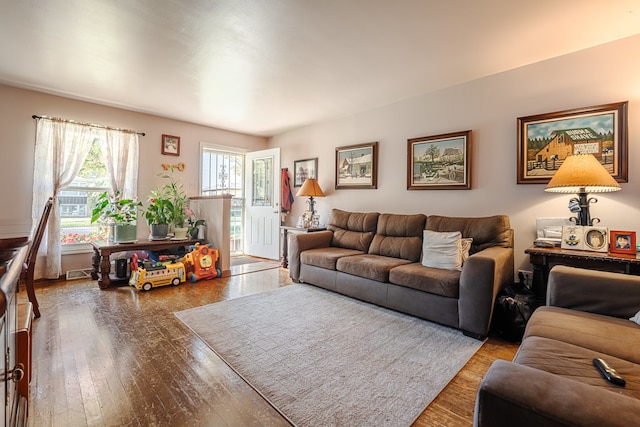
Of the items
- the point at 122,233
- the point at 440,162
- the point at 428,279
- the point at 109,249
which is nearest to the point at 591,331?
the point at 428,279

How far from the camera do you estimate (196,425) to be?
4.43 ft

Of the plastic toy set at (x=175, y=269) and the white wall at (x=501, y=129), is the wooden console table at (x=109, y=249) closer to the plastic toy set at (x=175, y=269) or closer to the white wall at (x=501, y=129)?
the plastic toy set at (x=175, y=269)

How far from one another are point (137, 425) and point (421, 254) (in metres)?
2.71

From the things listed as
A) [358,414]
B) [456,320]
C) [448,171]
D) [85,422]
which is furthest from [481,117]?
[85,422]

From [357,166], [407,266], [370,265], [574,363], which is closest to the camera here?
[574,363]

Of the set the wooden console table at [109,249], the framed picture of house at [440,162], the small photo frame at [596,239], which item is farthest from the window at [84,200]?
the small photo frame at [596,239]

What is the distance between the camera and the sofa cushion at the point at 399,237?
3.20 m

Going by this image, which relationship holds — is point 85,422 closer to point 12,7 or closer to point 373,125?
point 12,7

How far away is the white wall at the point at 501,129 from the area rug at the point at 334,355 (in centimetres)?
153

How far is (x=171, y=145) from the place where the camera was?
471cm

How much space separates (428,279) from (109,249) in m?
3.59

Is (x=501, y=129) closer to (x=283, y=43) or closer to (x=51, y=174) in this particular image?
(x=283, y=43)

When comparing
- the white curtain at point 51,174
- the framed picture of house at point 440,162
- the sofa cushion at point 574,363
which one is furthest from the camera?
the white curtain at point 51,174

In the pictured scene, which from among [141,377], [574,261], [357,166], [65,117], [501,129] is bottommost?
[141,377]
